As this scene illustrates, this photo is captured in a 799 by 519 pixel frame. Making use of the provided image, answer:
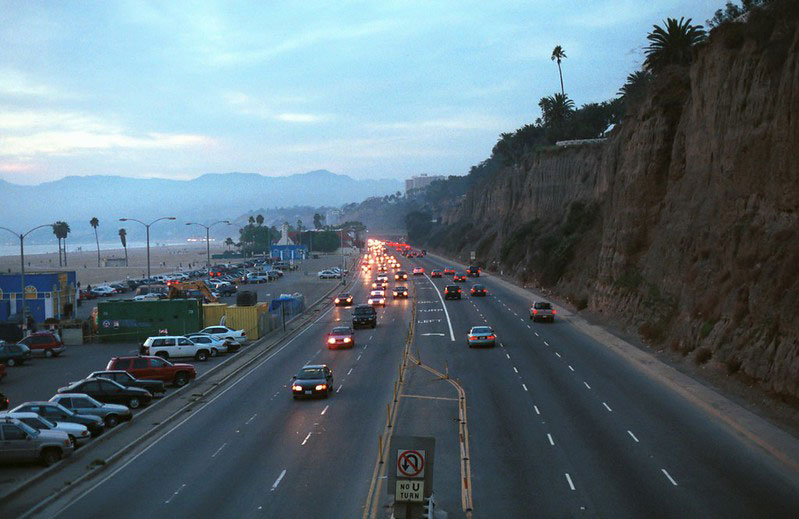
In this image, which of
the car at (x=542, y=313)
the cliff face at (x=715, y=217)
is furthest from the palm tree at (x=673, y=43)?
the car at (x=542, y=313)

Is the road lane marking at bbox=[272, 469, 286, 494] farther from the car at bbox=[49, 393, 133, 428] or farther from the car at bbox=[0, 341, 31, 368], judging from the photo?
the car at bbox=[0, 341, 31, 368]

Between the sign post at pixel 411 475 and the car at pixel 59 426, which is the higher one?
the sign post at pixel 411 475

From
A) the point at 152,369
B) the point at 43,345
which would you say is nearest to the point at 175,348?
the point at 152,369

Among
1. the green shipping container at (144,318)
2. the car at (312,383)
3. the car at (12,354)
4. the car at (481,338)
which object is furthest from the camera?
the green shipping container at (144,318)

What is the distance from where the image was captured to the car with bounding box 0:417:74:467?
833 inches

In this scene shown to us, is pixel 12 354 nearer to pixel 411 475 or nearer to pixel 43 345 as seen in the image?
pixel 43 345

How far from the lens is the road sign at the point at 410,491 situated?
14.4 m

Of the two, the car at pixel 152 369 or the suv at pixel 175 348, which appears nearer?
the car at pixel 152 369

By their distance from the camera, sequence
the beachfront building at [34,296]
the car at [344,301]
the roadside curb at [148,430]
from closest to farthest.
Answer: the roadside curb at [148,430]
the beachfront building at [34,296]
the car at [344,301]

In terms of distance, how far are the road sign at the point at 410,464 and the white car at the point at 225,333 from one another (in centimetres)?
3223

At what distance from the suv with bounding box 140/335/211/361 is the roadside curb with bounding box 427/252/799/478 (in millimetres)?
22144

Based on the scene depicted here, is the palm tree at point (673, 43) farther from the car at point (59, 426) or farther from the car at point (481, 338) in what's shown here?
the car at point (59, 426)

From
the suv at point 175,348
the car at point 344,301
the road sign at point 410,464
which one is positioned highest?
the road sign at point 410,464

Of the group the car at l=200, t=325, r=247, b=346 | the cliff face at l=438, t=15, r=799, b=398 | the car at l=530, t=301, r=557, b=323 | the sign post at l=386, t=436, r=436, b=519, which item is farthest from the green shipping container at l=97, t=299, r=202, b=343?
the sign post at l=386, t=436, r=436, b=519
